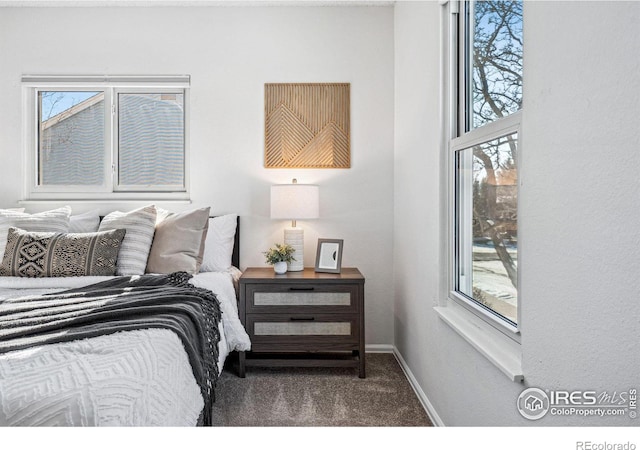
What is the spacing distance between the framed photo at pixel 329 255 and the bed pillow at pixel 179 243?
2.71 feet

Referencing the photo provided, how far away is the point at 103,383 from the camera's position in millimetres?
1147

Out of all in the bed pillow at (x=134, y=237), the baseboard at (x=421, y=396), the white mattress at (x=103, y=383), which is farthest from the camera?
the bed pillow at (x=134, y=237)

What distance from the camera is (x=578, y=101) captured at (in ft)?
3.44

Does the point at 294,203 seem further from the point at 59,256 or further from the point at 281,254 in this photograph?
the point at 59,256

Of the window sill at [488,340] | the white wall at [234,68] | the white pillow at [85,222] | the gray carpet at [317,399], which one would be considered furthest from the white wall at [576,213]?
the white pillow at [85,222]

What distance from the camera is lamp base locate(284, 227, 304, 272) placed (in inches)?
121

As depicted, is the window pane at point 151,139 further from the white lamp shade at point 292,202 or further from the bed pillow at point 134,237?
the white lamp shade at point 292,202

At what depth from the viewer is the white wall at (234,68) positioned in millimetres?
3289

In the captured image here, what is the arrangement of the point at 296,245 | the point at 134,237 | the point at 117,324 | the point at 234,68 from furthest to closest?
1. the point at 234,68
2. the point at 296,245
3. the point at 134,237
4. the point at 117,324

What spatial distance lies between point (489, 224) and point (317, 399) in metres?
1.44

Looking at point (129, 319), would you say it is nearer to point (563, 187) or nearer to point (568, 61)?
point (563, 187)

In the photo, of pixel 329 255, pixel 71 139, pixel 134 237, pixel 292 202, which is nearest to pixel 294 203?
pixel 292 202
